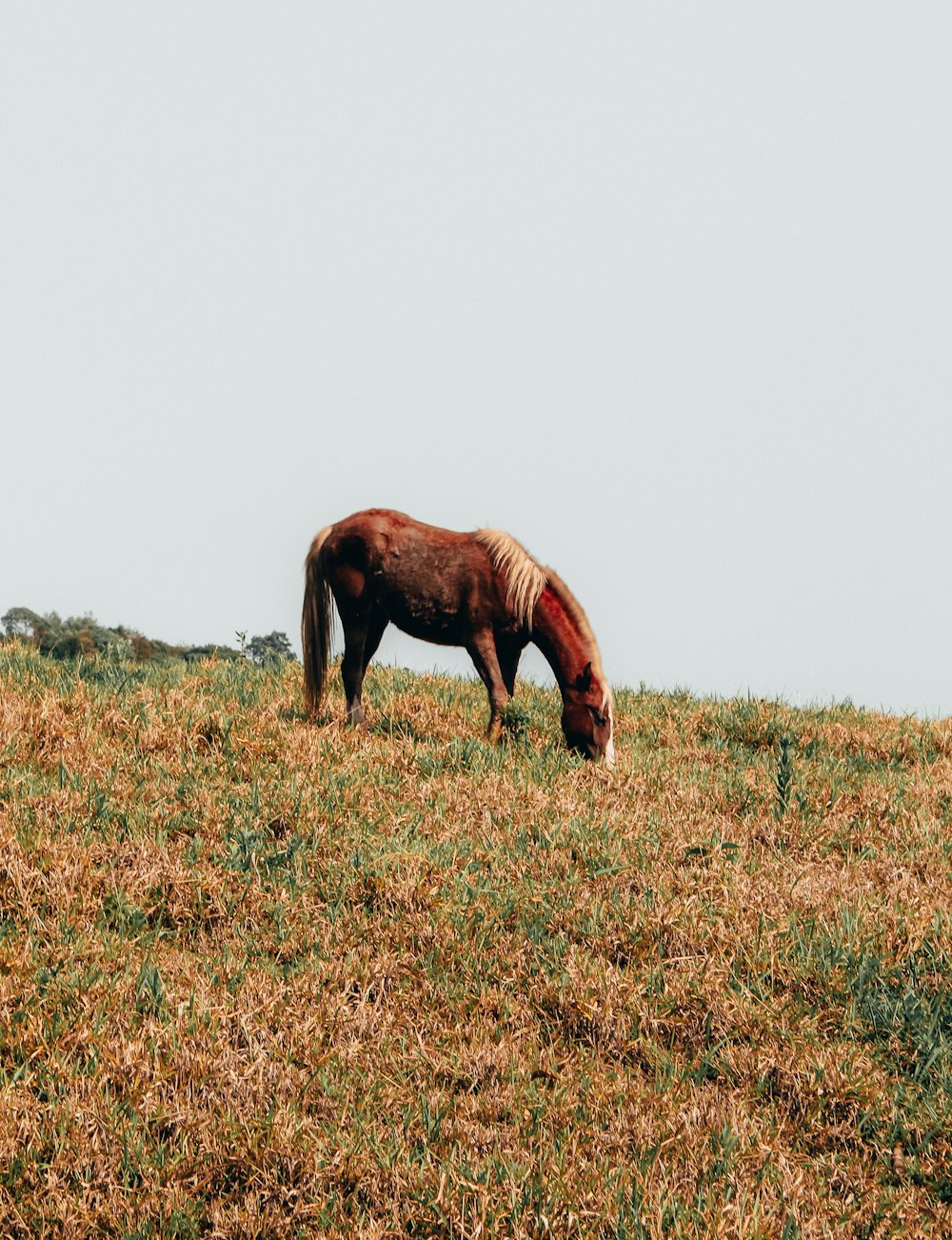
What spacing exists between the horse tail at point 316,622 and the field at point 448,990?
133 centimetres

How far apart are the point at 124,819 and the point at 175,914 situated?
103 cm

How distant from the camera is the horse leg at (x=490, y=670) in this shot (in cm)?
956

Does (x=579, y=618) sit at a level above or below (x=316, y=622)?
above

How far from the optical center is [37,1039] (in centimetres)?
466

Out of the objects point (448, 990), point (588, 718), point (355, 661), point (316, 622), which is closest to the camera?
point (448, 990)

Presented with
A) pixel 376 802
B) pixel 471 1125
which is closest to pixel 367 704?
pixel 376 802

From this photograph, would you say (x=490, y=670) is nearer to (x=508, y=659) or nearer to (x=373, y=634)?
(x=508, y=659)

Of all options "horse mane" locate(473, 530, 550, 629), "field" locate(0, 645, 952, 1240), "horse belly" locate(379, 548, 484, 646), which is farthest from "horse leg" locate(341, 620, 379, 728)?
"horse mane" locate(473, 530, 550, 629)

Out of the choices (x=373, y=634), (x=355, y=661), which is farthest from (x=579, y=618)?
(x=355, y=661)

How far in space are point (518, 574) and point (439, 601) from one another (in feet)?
2.44

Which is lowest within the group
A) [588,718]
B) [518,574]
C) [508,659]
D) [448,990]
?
[448,990]

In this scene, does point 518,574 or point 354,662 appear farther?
point 354,662

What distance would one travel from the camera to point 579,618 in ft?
→ 32.2

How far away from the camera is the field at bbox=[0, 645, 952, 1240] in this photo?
4.05 metres
